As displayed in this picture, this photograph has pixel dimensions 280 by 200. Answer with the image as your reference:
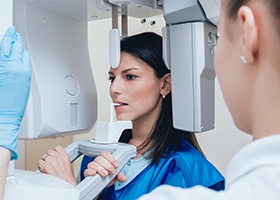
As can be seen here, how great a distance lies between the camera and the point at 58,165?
1039 millimetres

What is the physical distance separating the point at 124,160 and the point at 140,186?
0.21 m

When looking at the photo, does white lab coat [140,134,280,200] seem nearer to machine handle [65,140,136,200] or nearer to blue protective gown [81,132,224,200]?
machine handle [65,140,136,200]

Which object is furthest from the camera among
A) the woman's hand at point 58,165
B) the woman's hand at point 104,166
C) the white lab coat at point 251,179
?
the woman's hand at point 58,165

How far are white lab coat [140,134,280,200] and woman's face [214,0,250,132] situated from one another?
80 mm

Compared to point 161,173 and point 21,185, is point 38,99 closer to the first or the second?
point 21,185

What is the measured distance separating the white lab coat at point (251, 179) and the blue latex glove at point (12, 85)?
0.44 metres

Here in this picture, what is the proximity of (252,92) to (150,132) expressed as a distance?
34.9 inches

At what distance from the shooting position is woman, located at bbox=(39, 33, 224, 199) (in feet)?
3.74

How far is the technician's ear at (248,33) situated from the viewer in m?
0.42

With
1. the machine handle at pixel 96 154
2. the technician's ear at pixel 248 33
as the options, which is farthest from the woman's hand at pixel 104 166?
the technician's ear at pixel 248 33

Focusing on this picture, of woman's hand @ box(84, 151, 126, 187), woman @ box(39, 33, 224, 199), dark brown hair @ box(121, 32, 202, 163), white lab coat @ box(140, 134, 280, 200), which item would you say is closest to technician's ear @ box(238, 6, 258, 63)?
white lab coat @ box(140, 134, 280, 200)

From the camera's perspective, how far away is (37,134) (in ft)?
3.05

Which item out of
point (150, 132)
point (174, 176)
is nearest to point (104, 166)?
point (174, 176)

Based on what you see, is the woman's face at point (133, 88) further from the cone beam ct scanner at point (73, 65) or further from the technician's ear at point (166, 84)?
the cone beam ct scanner at point (73, 65)
